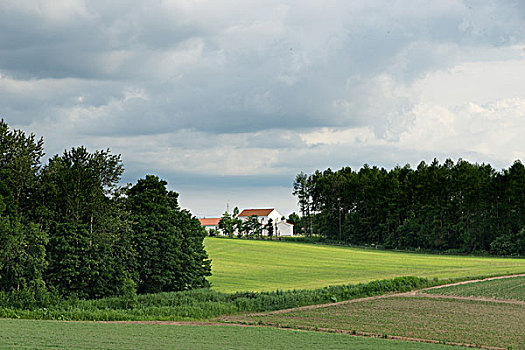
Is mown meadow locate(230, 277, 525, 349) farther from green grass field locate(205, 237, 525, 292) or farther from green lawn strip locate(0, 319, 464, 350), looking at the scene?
Answer: green grass field locate(205, 237, 525, 292)

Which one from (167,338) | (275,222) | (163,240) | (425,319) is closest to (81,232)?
(163,240)

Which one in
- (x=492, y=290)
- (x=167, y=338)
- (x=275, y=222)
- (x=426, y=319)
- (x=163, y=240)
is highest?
(x=275, y=222)

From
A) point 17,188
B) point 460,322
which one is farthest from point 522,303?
point 17,188

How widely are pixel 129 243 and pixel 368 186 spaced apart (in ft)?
292

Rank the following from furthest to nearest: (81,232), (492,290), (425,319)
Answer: (492,290)
(81,232)
(425,319)

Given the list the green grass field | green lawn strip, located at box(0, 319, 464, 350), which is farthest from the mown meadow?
the green grass field

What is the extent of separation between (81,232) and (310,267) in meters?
34.0

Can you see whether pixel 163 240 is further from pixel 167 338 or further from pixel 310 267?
pixel 310 267

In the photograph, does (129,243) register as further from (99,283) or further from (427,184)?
(427,184)

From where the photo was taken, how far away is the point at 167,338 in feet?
79.6

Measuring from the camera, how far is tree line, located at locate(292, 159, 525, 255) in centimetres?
9812

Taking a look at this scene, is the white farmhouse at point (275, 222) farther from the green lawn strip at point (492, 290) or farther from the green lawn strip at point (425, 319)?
the green lawn strip at point (425, 319)

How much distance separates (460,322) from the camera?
104 feet

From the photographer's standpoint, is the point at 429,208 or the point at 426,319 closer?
the point at 426,319
